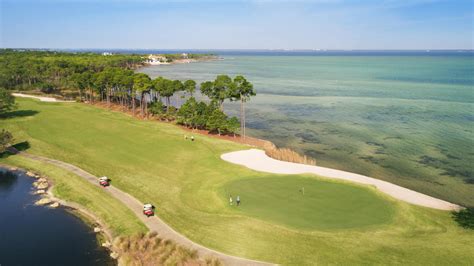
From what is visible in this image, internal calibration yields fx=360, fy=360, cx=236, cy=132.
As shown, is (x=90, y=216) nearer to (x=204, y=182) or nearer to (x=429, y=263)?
(x=204, y=182)

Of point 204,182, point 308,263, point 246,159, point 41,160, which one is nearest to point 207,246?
point 308,263

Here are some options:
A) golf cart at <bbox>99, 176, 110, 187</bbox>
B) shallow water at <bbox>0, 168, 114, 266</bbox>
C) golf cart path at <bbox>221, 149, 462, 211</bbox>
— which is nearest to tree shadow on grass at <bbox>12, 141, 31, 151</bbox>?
shallow water at <bbox>0, 168, 114, 266</bbox>

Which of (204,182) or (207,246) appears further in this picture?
(204,182)

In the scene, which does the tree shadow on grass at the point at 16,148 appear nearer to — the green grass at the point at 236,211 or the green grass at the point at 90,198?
the green grass at the point at 236,211

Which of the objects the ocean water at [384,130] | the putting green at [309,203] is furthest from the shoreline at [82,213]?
the ocean water at [384,130]

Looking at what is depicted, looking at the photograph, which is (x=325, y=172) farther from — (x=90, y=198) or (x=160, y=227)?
(x=90, y=198)

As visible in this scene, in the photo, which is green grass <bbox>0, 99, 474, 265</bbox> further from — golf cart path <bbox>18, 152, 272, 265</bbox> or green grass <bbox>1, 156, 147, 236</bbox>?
green grass <bbox>1, 156, 147, 236</bbox>
